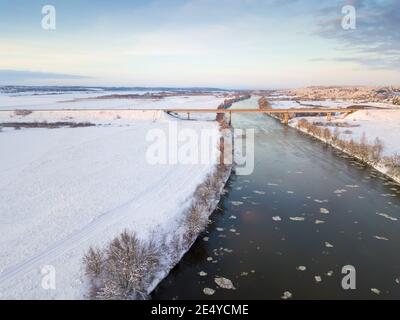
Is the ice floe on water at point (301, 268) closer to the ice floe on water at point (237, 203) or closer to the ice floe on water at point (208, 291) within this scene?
the ice floe on water at point (208, 291)

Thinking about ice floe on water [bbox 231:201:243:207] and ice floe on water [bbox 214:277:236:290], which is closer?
ice floe on water [bbox 214:277:236:290]

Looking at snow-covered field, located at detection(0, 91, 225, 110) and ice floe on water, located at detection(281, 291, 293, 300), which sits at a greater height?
snow-covered field, located at detection(0, 91, 225, 110)

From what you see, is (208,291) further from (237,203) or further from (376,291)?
(237,203)

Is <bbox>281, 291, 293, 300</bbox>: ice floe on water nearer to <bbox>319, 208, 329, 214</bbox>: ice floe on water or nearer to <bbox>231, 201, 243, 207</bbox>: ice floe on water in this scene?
<bbox>319, 208, 329, 214</bbox>: ice floe on water

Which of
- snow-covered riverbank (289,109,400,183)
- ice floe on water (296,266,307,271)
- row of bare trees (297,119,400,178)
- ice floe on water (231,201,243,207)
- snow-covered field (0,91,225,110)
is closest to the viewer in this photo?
ice floe on water (296,266,307,271)

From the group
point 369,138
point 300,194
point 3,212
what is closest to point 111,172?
point 3,212

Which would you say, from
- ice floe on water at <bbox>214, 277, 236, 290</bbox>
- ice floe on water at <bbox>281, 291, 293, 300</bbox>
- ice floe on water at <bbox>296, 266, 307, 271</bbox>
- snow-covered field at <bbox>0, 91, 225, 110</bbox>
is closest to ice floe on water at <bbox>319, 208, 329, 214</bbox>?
ice floe on water at <bbox>296, 266, 307, 271</bbox>

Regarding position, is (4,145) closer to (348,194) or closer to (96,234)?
(96,234)
